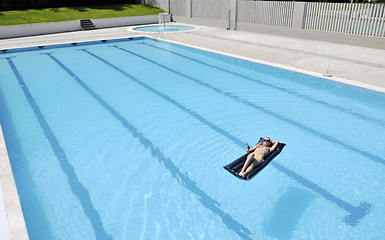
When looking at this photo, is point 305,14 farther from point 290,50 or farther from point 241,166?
point 241,166

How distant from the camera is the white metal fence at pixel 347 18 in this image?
38.7ft

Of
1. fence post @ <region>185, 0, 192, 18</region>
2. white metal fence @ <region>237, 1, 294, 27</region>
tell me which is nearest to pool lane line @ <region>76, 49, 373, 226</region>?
white metal fence @ <region>237, 1, 294, 27</region>

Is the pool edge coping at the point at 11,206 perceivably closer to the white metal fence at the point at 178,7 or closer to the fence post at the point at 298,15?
the fence post at the point at 298,15

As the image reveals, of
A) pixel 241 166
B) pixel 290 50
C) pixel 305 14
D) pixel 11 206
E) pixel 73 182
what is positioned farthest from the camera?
pixel 305 14

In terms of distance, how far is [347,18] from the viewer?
1279 cm

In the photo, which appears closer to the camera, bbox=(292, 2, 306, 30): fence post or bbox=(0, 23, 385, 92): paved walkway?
bbox=(0, 23, 385, 92): paved walkway

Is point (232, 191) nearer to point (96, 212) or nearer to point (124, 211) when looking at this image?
point (124, 211)

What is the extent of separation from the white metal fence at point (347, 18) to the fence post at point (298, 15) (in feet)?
0.52

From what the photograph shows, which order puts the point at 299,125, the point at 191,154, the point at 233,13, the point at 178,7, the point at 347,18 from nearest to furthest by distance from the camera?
the point at 191,154, the point at 299,125, the point at 347,18, the point at 233,13, the point at 178,7

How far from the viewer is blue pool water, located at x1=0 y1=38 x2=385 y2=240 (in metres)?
3.91

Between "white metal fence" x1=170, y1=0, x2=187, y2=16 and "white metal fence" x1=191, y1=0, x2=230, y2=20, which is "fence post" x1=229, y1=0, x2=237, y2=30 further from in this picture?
"white metal fence" x1=170, y1=0, x2=187, y2=16

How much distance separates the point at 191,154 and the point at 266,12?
522 inches

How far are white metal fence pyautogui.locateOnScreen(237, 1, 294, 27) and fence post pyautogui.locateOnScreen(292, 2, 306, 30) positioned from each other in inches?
Answer: 10.7

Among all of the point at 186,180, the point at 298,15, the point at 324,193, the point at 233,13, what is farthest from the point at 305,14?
the point at 186,180
